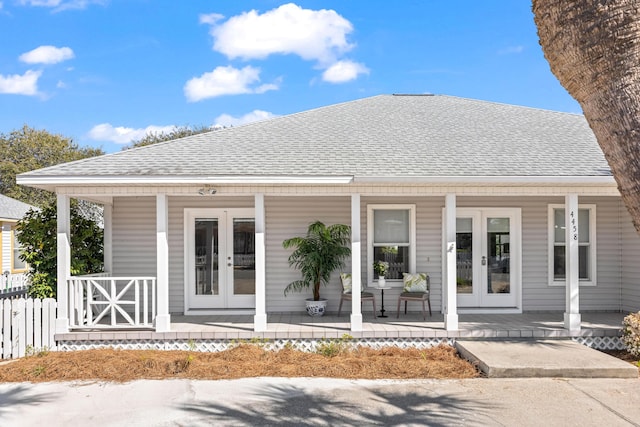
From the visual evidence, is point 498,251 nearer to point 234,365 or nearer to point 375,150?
point 375,150

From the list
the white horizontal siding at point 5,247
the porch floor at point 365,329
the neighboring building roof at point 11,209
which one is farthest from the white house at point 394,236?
the white horizontal siding at point 5,247

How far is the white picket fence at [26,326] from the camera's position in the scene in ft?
24.7

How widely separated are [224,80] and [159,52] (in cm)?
3483

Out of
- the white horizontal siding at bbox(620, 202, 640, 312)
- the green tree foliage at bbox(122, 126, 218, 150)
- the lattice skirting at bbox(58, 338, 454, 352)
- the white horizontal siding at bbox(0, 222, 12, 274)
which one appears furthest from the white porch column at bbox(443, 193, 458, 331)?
the green tree foliage at bbox(122, 126, 218, 150)

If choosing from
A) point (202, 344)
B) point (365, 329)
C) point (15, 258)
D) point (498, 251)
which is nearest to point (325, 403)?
point (365, 329)

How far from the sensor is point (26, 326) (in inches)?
300

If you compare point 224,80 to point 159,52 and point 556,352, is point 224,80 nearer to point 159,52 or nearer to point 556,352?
point 159,52

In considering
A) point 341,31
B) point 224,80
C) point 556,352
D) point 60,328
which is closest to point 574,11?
point 556,352

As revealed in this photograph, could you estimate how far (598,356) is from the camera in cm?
705

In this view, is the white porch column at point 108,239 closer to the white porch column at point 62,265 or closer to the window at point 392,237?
the white porch column at point 62,265

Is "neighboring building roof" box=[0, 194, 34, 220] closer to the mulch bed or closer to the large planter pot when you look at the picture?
the mulch bed

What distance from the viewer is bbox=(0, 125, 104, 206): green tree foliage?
101ft

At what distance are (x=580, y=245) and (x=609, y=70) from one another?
8.34 metres

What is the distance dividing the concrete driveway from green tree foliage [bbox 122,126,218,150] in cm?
2988
